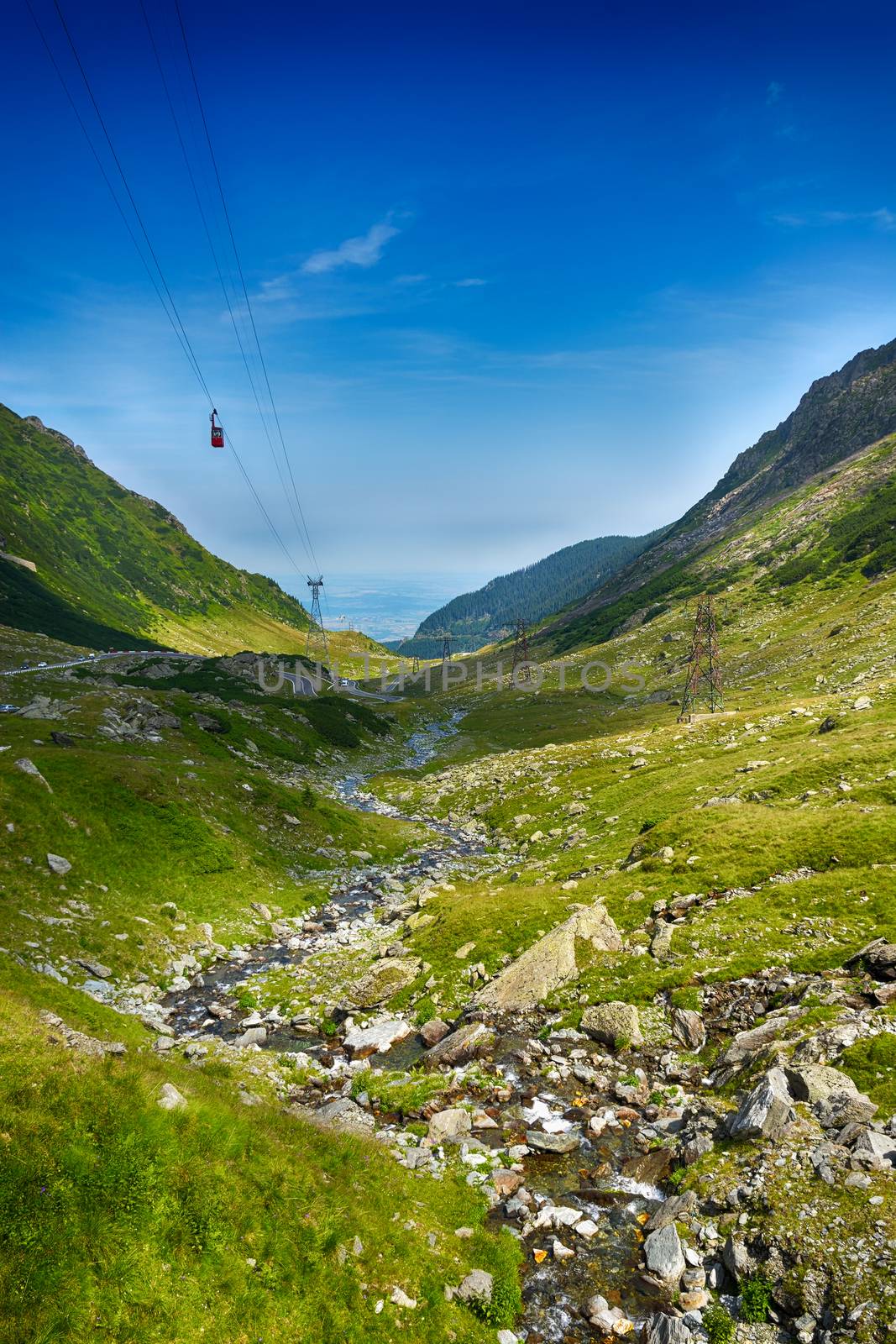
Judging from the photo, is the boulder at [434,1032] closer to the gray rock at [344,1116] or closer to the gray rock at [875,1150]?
the gray rock at [344,1116]

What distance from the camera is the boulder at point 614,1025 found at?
63.3 ft

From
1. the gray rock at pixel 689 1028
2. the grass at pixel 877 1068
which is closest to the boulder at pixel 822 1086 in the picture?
the grass at pixel 877 1068

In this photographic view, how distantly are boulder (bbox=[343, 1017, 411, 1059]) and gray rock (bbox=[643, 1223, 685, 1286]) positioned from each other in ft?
39.4

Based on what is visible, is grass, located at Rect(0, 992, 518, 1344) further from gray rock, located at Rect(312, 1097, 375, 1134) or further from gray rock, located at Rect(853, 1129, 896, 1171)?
gray rock, located at Rect(853, 1129, 896, 1171)

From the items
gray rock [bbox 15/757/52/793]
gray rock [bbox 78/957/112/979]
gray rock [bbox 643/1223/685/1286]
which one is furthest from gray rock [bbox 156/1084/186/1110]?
gray rock [bbox 15/757/52/793]

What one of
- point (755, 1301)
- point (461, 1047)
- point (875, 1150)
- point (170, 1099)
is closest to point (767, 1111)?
point (875, 1150)

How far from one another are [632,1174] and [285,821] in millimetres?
36162

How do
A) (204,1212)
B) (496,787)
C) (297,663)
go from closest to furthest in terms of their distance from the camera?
(204,1212) < (496,787) < (297,663)

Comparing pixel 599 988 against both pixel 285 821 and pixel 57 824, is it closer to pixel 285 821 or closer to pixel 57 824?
pixel 57 824

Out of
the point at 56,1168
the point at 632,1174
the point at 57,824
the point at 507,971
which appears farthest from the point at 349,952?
the point at 56,1168

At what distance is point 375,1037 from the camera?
900 inches

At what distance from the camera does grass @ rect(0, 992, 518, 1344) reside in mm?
8984

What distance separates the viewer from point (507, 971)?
2461cm

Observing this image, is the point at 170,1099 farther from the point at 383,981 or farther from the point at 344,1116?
the point at 383,981
